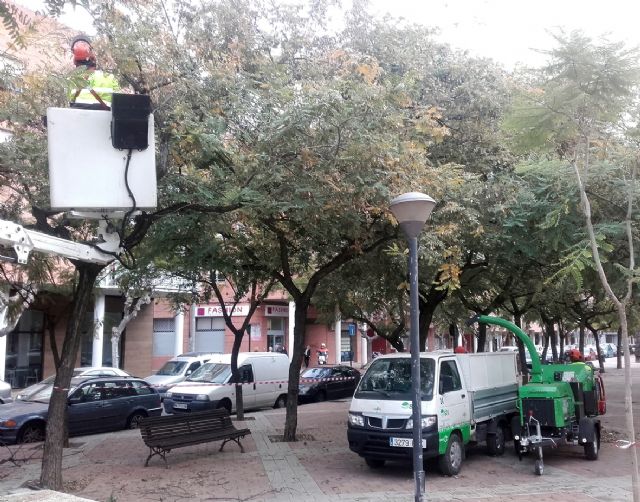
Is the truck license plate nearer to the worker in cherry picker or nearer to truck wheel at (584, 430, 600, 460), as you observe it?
truck wheel at (584, 430, 600, 460)

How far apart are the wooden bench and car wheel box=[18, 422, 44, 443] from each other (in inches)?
148

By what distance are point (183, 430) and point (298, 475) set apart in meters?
2.39

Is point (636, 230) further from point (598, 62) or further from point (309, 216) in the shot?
point (309, 216)

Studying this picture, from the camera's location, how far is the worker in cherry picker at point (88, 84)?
712cm

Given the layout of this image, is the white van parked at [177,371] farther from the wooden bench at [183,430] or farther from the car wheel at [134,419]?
the wooden bench at [183,430]

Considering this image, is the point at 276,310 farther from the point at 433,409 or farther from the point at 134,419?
the point at 433,409

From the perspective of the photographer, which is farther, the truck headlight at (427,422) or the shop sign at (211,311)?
the shop sign at (211,311)

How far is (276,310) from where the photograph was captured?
4056 cm

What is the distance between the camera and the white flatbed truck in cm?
948

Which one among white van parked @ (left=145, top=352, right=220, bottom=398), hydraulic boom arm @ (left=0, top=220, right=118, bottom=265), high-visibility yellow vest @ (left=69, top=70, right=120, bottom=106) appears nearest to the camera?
hydraulic boom arm @ (left=0, top=220, right=118, bottom=265)

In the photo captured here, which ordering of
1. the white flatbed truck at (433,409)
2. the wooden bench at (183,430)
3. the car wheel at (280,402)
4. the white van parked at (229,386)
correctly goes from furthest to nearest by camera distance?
the car wheel at (280,402)
the white van parked at (229,386)
the wooden bench at (183,430)
the white flatbed truck at (433,409)

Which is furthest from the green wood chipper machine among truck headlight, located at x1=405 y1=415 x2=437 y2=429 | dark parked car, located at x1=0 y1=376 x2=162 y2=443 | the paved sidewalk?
dark parked car, located at x1=0 y1=376 x2=162 y2=443

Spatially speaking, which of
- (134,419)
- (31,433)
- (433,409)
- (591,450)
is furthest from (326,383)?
(433,409)

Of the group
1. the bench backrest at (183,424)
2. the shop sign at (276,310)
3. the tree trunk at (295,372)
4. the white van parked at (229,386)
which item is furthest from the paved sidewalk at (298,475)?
the shop sign at (276,310)
